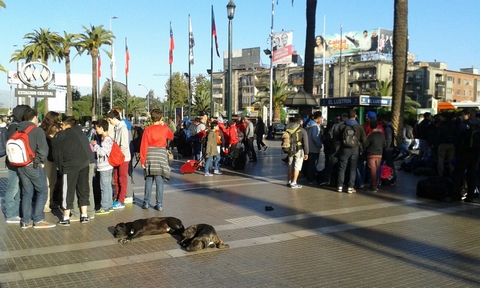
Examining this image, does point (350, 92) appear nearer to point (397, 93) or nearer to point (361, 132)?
point (397, 93)

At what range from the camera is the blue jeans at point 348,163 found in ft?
36.0

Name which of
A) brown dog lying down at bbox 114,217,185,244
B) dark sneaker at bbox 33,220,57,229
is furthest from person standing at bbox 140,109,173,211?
dark sneaker at bbox 33,220,57,229

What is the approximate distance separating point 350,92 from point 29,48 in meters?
53.1

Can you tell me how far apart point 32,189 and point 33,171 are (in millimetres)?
351

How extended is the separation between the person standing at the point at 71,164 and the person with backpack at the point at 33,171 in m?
0.22

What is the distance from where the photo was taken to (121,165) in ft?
29.8

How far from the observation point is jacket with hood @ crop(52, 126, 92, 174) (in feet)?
25.1

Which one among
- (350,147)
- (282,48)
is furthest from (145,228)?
(282,48)

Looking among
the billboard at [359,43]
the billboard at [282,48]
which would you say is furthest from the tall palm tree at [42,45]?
the billboard at [359,43]

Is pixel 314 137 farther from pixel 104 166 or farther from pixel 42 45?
pixel 42 45

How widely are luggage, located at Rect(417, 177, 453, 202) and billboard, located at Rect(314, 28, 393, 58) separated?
223 feet

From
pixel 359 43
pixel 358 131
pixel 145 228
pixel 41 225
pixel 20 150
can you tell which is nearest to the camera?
pixel 145 228

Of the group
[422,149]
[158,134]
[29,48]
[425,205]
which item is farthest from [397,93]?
[29,48]

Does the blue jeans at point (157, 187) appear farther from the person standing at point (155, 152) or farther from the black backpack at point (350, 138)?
the black backpack at point (350, 138)
